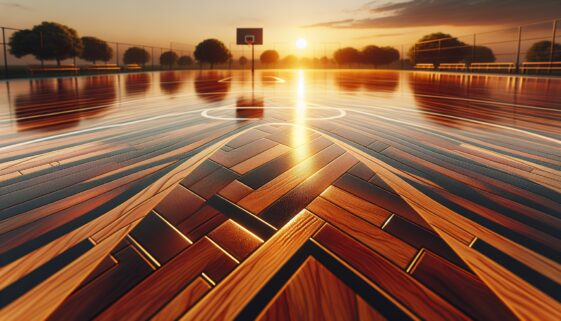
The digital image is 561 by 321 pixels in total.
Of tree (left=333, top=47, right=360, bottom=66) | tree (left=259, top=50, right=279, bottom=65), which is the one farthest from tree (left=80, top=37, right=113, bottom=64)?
tree (left=333, top=47, right=360, bottom=66)

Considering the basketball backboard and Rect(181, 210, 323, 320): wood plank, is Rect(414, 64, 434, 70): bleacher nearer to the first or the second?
the basketball backboard

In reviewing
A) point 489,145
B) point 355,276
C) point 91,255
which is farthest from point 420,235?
point 489,145

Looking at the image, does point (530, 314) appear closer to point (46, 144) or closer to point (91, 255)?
point (91, 255)

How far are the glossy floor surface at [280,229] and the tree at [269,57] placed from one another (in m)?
42.8

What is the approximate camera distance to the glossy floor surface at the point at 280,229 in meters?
0.72

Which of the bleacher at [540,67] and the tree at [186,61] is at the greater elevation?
the tree at [186,61]

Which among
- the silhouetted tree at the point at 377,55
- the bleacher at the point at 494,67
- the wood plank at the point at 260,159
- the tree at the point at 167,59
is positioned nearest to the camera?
the wood plank at the point at 260,159

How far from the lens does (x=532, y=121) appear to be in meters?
3.00

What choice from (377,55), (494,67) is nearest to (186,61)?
(494,67)

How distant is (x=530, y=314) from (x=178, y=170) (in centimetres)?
150

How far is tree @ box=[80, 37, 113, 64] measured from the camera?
1624 inches

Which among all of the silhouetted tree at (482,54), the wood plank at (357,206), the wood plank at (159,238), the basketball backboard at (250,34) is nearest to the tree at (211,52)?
the basketball backboard at (250,34)

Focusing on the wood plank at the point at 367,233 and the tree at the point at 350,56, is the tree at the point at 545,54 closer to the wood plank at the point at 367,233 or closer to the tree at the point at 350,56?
the wood plank at the point at 367,233

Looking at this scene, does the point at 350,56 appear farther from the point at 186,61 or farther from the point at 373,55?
the point at 186,61
